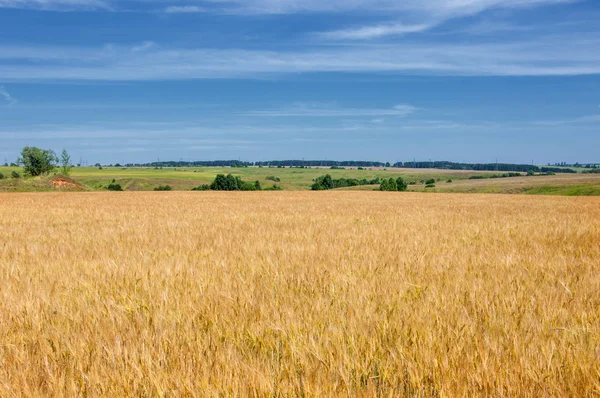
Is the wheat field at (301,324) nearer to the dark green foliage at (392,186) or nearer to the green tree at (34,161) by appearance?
the dark green foliage at (392,186)

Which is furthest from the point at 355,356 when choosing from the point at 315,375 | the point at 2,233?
the point at 2,233

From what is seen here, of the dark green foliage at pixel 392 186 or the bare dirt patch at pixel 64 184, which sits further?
the dark green foliage at pixel 392 186

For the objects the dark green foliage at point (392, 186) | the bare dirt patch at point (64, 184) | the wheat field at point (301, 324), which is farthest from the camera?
the dark green foliage at point (392, 186)

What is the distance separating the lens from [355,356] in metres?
2.97

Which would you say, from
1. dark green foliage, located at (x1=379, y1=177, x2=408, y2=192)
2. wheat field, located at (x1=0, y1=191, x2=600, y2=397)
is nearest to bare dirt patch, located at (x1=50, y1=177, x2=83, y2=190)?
wheat field, located at (x1=0, y1=191, x2=600, y2=397)

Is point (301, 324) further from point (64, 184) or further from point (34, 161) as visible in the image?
point (34, 161)

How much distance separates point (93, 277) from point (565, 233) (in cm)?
1009

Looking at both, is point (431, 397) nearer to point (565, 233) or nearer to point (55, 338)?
point (55, 338)

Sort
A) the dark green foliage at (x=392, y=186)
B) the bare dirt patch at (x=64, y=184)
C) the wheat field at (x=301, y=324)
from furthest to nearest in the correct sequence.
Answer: the dark green foliage at (x=392, y=186)
the bare dirt patch at (x=64, y=184)
the wheat field at (x=301, y=324)

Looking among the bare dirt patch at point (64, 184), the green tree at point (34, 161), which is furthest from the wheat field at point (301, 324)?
the green tree at point (34, 161)

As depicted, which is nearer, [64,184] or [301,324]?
[301,324]

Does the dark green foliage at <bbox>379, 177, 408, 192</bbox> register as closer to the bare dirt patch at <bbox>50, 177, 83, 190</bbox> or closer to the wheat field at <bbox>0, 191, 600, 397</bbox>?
the bare dirt patch at <bbox>50, 177, 83, 190</bbox>

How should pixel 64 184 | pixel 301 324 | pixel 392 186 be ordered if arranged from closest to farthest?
pixel 301 324
pixel 64 184
pixel 392 186

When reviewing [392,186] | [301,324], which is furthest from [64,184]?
[392,186]
